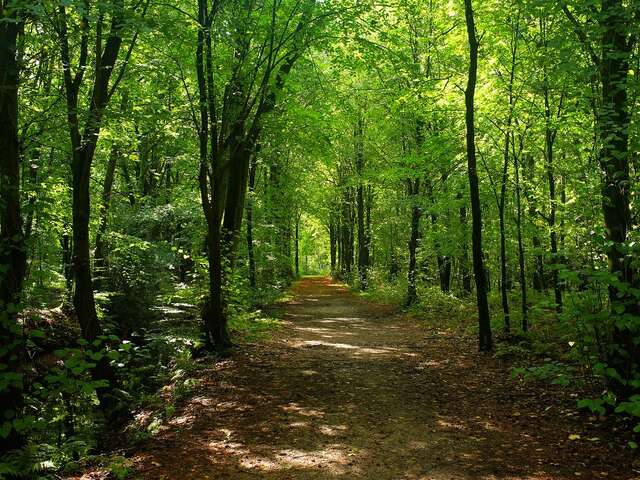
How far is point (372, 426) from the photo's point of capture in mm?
6043

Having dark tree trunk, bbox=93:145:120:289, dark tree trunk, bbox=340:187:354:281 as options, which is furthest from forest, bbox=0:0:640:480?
dark tree trunk, bbox=340:187:354:281

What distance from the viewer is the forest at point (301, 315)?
17.0ft

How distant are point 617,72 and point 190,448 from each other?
7.14 meters

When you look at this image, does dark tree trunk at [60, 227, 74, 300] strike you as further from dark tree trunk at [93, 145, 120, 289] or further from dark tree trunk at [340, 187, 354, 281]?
dark tree trunk at [340, 187, 354, 281]

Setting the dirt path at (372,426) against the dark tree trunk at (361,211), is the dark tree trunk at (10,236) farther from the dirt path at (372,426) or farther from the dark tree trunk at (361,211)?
the dark tree trunk at (361,211)

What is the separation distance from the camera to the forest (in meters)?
5.17

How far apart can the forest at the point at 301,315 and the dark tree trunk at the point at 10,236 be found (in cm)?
2

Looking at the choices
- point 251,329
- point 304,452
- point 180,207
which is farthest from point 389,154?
point 304,452

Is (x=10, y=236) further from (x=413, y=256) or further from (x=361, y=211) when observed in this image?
(x=361, y=211)

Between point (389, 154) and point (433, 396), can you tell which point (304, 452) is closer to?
point (433, 396)

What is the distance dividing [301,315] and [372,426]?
12283 mm

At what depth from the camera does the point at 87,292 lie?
744 cm

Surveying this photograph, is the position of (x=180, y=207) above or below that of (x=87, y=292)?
above

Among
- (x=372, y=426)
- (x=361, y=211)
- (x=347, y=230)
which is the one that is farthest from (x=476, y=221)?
(x=347, y=230)
